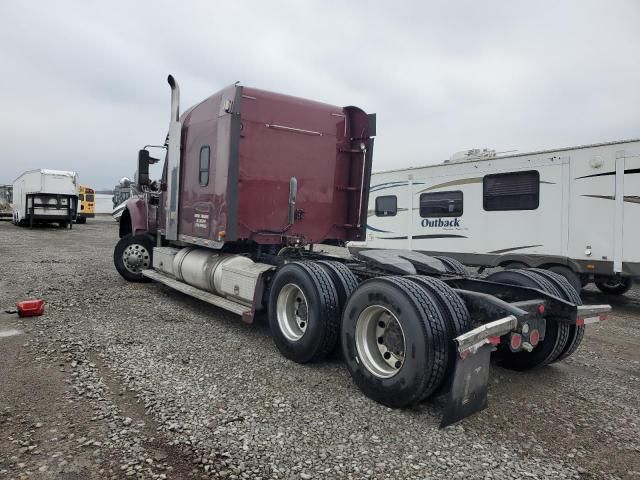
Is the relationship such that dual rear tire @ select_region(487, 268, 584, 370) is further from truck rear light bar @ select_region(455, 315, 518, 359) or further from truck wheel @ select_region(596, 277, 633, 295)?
truck wheel @ select_region(596, 277, 633, 295)

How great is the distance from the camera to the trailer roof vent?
31.0 ft

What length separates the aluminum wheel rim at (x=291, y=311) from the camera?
179 inches

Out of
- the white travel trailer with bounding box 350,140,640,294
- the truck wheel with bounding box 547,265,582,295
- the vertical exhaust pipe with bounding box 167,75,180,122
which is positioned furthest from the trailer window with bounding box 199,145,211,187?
the truck wheel with bounding box 547,265,582,295

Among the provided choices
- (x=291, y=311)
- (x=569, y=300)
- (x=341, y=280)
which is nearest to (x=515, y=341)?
(x=569, y=300)

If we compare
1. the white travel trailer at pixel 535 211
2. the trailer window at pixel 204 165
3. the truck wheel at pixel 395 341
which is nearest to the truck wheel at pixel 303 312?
the truck wheel at pixel 395 341

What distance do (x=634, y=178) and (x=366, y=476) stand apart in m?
7.03

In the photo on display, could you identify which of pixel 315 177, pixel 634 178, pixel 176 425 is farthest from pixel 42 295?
pixel 634 178

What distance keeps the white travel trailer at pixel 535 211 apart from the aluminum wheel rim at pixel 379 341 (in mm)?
3951

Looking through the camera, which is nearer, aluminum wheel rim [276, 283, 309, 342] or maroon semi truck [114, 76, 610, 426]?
maroon semi truck [114, 76, 610, 426]

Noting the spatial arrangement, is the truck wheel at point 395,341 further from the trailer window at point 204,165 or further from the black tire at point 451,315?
the trailer window at point 204,165

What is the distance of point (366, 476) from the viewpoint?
→ 2506 millimetres

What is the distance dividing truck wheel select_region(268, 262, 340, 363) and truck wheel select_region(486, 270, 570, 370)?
5.37 ft

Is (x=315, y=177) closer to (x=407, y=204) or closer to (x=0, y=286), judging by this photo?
(x=407, y=204)

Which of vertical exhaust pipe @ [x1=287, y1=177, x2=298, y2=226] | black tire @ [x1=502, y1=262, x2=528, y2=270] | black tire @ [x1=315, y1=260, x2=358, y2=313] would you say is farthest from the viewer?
black tire @ [x1=502, y1=262, x2=528, y2=270]
